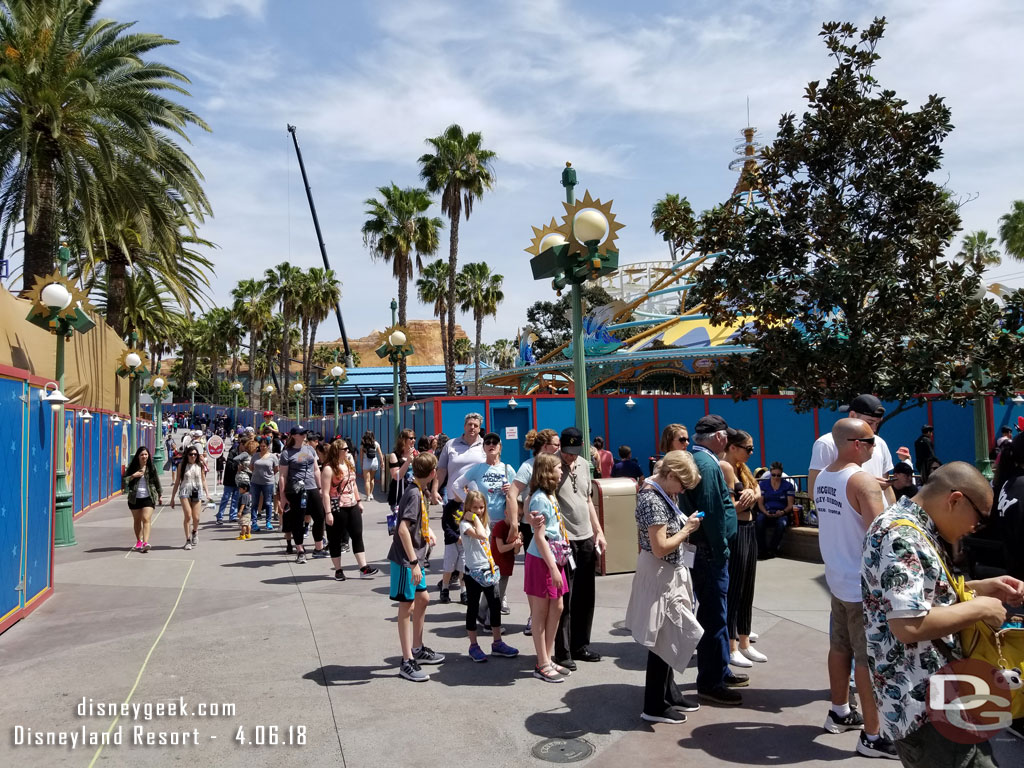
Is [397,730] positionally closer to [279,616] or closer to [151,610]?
[279,616]

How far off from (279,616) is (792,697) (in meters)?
4.90

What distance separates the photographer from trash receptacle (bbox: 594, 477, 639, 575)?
9109mm

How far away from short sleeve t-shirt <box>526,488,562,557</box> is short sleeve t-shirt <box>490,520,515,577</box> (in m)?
0.69

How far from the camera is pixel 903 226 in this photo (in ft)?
32.0

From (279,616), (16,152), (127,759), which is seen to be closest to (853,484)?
(127,759)

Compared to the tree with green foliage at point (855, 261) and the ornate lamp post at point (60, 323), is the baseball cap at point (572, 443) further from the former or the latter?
the ornate lamp post at point (60, 323)

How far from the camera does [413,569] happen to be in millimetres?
5637

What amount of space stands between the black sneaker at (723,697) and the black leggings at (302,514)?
7087 millimetres

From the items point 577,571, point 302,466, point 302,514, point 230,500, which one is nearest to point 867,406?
point 577,571

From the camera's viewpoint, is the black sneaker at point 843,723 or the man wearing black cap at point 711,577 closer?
the black sneaker at point 843,723

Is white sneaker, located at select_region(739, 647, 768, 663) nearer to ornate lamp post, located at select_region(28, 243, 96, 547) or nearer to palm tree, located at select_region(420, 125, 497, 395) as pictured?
ornate lamp post, located at select_region(28, 243, 96, 547)

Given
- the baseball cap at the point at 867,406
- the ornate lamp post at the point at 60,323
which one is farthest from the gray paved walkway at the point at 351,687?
the ornate lamp post at the point at 60,323

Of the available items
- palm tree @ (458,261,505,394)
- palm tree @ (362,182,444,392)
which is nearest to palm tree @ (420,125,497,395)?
palm tree @ (362,182,444,392)

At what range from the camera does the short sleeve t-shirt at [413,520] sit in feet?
19.0
